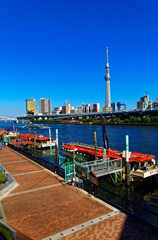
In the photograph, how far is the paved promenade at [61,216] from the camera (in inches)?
354

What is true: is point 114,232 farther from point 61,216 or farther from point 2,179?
point 2,179

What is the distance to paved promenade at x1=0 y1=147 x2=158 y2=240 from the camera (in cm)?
900

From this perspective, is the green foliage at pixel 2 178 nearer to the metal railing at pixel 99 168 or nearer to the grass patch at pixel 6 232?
the metal railing at pixel 99 168

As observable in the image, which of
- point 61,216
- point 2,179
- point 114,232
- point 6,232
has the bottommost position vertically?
point 61,216

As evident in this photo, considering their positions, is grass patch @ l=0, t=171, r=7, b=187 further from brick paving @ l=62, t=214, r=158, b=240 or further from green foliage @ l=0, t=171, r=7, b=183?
brick paving @ l=62, t=214, r=158, b=240

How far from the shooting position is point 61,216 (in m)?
10.9

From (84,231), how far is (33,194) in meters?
6.26

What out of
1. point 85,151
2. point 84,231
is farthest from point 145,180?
point 84,231

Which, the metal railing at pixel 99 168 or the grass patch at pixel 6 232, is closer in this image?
the grass patch at pixel 6 232

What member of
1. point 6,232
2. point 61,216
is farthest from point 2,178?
point 6,232

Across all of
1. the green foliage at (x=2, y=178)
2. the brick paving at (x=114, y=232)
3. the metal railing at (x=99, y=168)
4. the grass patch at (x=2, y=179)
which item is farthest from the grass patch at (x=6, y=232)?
the metal railing at (x=99, y=168)

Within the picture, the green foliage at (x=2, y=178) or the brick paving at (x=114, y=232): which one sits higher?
the green foliage at (x=2, y=178)

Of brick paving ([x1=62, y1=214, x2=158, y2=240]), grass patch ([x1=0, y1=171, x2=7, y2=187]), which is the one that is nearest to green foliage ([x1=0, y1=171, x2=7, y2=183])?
grass patch ([x1=0, y1=171, x2=7, y2=187])

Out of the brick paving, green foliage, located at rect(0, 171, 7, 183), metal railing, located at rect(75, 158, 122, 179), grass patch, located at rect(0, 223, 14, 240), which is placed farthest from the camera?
metal railing, located at rect(75, 158, 122, 179)
